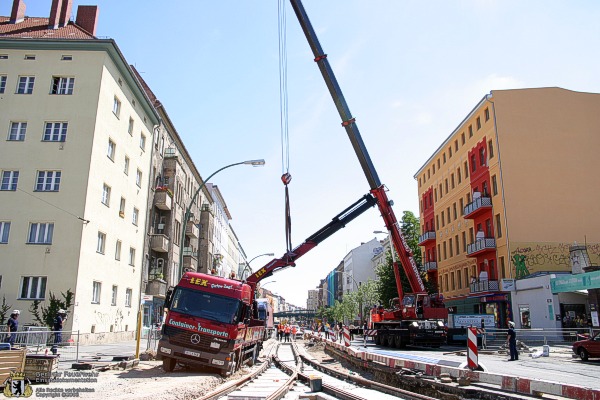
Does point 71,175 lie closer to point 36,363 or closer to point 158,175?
point 158,175

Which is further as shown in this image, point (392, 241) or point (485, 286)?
point (485, 286)

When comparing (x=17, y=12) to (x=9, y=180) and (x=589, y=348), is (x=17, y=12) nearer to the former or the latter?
(x=9, y=180)

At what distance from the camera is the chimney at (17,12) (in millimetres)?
30984

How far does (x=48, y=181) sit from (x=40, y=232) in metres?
2.67

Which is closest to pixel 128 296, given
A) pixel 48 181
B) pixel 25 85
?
pixel 48 181

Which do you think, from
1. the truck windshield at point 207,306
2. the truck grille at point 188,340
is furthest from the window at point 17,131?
the truck grille at point 188,340

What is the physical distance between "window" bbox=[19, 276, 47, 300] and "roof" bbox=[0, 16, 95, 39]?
43.3ft

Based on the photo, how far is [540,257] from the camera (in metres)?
36.7

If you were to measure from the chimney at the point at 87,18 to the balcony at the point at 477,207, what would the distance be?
104 ft

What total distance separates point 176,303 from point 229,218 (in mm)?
78667

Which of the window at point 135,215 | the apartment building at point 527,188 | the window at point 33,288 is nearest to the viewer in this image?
the window at point 33,288

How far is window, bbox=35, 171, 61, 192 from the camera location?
24562 millimetres

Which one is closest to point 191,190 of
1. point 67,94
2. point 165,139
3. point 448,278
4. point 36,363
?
point 165,139

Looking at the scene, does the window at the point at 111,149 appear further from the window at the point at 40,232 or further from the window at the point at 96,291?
the window at the point at 96,291
